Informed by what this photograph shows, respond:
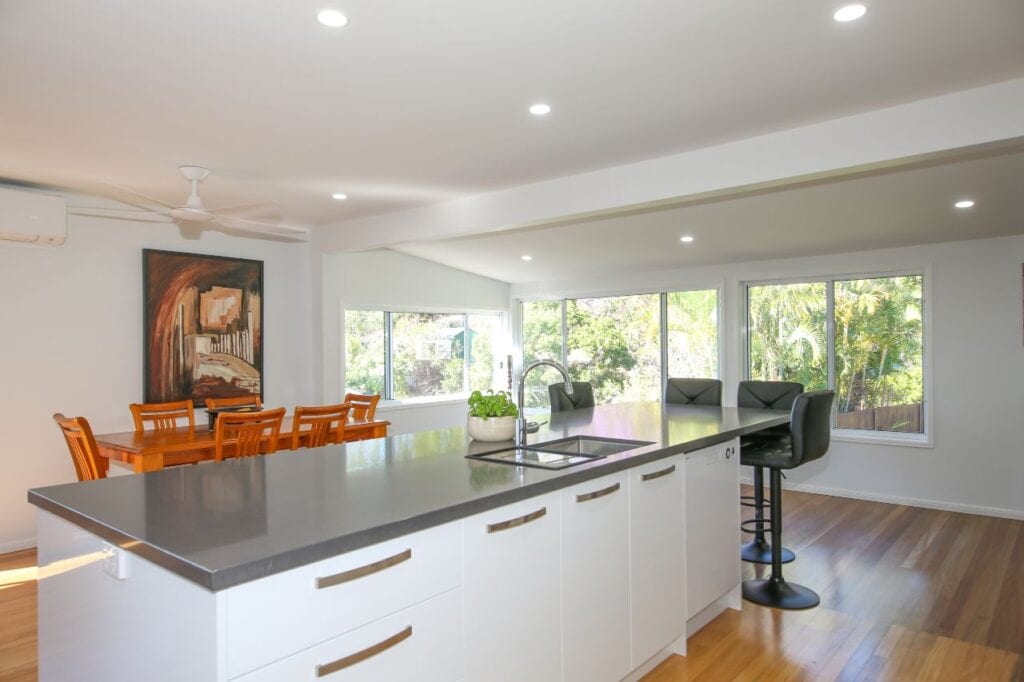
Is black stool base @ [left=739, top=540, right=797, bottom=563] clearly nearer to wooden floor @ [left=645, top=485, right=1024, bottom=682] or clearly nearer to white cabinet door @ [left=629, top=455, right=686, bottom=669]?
wooden floor @ [left=645, top=485, right=1024, bottom=682]

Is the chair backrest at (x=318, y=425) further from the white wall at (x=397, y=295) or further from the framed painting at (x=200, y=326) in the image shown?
the white wall at (x=397, y=295)

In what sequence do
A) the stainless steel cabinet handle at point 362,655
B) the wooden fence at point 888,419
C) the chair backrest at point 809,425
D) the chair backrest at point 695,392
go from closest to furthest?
the stainless steel cabinet handle at point 362,655
the chair backrest at point 809,425
the chair backrest at point 695,392
the wooden fence at point 888,419

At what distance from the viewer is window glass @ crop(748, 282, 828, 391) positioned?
6.03 metres

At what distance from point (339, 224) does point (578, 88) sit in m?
3.62

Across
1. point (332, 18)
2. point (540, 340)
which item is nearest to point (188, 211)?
point (332, 18)

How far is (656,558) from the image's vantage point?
2.66 metres

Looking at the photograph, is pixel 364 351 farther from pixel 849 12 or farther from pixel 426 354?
pixel 849 12

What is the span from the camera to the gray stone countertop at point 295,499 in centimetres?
138

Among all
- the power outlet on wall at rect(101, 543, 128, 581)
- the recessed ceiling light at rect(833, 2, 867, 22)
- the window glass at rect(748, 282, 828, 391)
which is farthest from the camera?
the window glass at rect(748, 282, 828, 391)

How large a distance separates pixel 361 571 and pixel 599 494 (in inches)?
41.8

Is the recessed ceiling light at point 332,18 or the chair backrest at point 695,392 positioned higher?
the recessed ceiling light at point 332,18

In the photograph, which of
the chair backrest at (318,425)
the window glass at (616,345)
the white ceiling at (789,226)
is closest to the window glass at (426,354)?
the white ceiling at (789,226)

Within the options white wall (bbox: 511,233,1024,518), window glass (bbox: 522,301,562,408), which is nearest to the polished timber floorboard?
white wall (bbox: 511,233,1024,518)

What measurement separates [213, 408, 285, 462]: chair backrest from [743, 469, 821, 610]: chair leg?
9.46 feet
